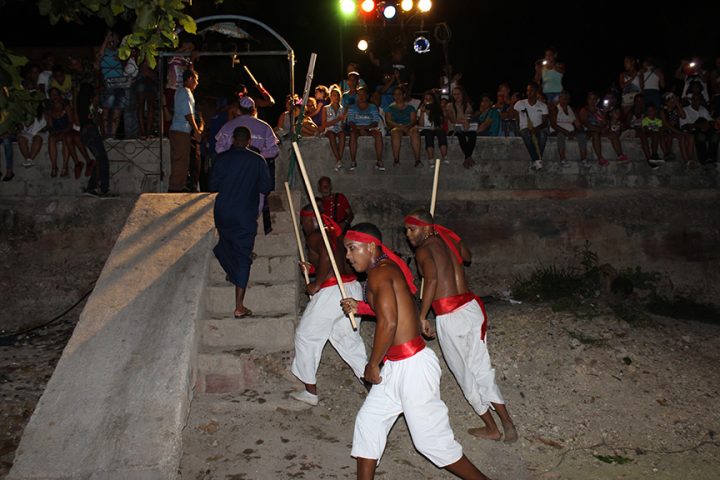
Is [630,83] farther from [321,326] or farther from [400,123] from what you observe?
[321,326]

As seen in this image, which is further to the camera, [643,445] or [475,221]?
[475,221]

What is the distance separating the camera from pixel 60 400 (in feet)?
16.6

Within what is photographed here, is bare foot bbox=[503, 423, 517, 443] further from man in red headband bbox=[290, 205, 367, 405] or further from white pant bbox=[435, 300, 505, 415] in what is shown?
man in red headband bbox=[290, 205, 367, 405]

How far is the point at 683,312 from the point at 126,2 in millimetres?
8665

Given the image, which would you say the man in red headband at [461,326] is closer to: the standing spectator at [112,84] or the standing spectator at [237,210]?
the standing spectator at [237,210]

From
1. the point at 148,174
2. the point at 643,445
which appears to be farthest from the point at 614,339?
the point at 148,174

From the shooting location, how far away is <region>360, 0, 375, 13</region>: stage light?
11.8m

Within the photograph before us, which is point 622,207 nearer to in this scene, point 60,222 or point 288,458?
point 288,458

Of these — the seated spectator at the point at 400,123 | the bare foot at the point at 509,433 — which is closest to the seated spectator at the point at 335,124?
the seated spectator at the point at 400,123

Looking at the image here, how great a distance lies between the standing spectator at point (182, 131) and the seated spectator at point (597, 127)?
6.29 meters

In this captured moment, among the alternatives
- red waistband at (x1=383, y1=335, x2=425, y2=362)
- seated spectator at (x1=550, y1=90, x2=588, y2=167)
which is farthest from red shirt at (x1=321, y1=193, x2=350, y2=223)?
red waistband at (x1=383, y1=335, x2=425, y2=362)

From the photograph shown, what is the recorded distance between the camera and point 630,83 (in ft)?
39.3

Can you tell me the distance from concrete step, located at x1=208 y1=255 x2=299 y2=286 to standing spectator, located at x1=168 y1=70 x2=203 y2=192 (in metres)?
2.69

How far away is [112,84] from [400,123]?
4659 mm
